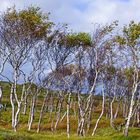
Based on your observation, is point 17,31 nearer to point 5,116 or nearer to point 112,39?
point 112,39

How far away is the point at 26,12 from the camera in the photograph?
55656 millimetres

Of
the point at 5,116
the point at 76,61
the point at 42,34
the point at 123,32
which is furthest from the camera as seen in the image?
the point at 5,116

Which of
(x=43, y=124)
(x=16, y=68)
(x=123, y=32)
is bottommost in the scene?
(x=43, y=124)

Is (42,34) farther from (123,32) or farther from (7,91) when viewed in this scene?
(7,91)

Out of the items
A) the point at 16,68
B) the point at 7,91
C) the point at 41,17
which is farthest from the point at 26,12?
the point at 7,91

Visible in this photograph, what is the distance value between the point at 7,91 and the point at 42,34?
114 metres

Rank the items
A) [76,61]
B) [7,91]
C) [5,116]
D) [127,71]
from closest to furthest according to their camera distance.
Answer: [76,61], [127,71], [5,116], [7,91]

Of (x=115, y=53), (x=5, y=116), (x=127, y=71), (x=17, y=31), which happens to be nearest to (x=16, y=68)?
(x=17, y=31)

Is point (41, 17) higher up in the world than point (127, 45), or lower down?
higher up

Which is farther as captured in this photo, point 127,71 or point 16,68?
point 127,71

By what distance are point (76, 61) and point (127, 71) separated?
1848 cm

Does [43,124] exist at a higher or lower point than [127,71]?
lower

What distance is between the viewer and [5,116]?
99062 millimetres

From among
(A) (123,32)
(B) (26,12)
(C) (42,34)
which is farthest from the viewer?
(C) (42,34)
